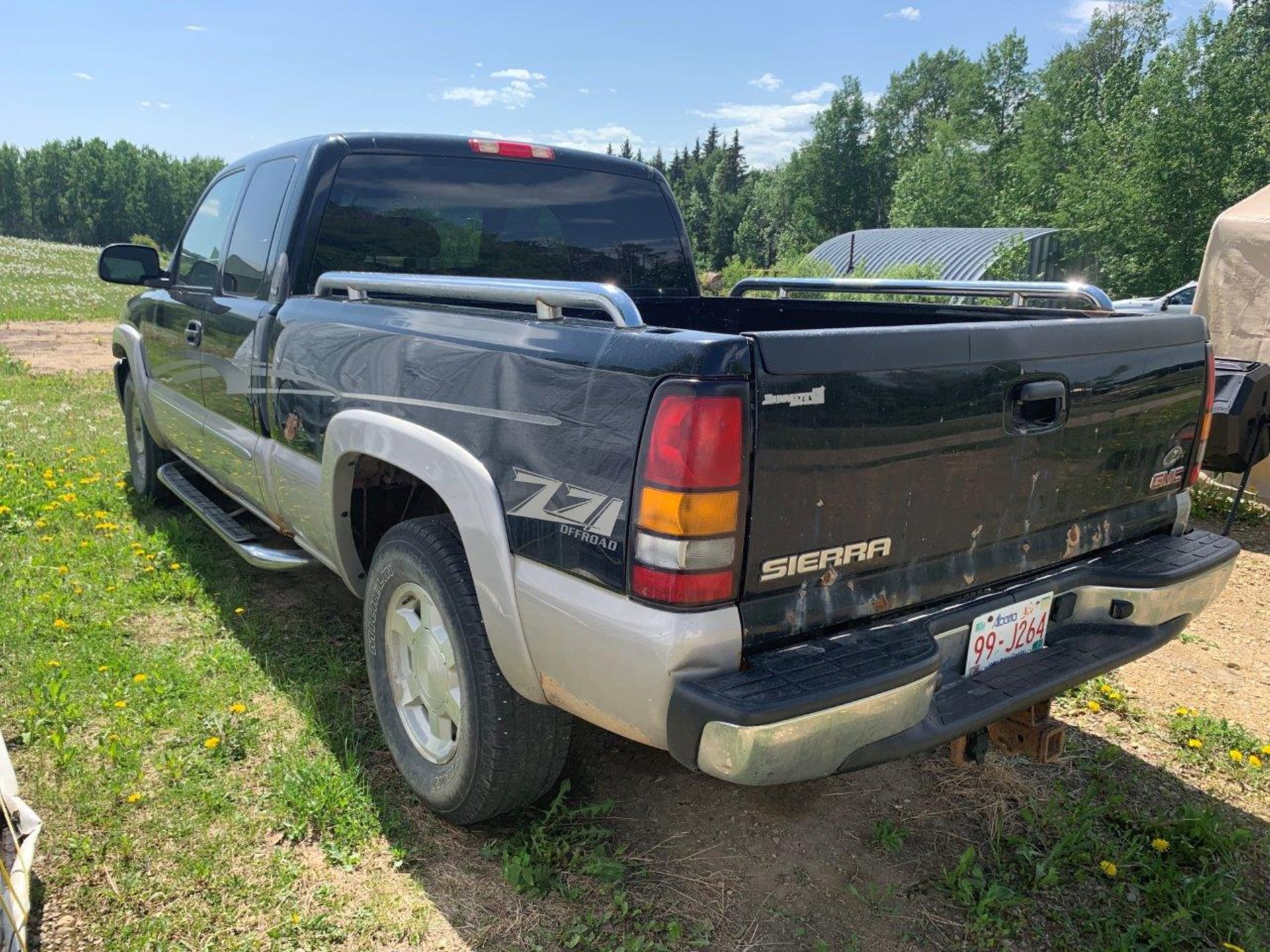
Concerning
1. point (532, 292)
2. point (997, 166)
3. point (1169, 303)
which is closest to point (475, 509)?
point (532, 292)

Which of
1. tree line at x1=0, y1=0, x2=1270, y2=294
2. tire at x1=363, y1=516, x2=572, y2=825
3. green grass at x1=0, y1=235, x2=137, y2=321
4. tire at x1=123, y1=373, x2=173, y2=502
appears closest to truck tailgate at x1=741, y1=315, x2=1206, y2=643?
tire at x1=363, y1=516, x2=572, y2=825

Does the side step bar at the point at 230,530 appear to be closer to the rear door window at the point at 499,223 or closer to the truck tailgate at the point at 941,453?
the rear door window at the point at 499,223

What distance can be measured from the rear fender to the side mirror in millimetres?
2646

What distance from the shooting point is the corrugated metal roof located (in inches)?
1139

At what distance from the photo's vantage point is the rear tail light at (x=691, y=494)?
1.75 meters

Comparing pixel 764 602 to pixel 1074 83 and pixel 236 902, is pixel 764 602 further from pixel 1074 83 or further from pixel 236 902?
pixel 1074 83

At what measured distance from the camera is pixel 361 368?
273 centimetres

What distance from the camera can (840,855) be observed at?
261 centimetres

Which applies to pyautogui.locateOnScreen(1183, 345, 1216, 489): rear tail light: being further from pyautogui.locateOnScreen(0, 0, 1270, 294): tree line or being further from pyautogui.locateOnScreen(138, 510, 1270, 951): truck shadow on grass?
pyautogui.locateOnScreen(0, 0, 1270, 294): tree line

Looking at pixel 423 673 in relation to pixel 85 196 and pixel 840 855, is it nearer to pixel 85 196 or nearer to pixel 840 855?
pixel 840 855

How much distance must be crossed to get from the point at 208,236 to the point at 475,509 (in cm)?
305

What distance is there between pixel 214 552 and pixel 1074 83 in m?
56.4

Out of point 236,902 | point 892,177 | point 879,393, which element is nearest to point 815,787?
point 879,393

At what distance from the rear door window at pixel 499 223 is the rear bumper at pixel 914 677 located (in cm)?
222
